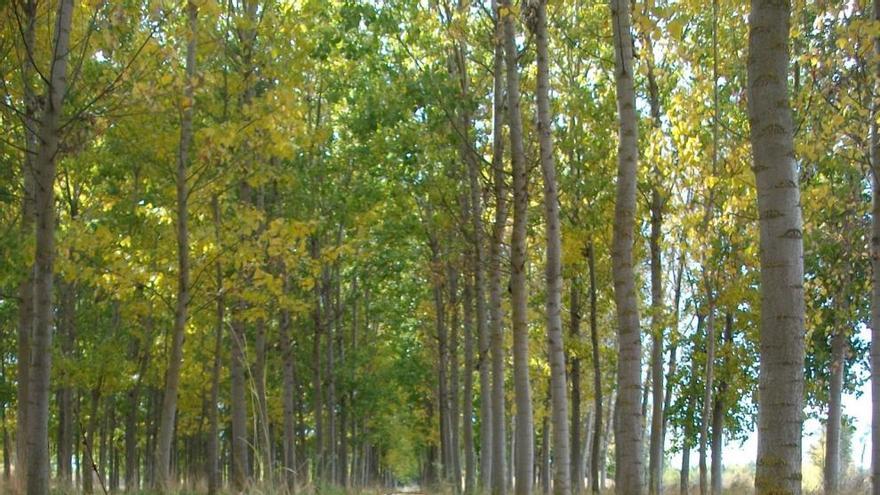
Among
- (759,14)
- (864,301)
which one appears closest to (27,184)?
(759,14)

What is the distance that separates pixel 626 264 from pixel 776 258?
12.1ft

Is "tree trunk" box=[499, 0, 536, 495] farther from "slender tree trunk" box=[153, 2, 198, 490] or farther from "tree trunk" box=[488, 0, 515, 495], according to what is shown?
"slender tree trunk" box=[153, 2, 198, 490]

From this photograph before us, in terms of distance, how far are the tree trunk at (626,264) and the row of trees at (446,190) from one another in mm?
27

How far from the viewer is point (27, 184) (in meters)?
11.5

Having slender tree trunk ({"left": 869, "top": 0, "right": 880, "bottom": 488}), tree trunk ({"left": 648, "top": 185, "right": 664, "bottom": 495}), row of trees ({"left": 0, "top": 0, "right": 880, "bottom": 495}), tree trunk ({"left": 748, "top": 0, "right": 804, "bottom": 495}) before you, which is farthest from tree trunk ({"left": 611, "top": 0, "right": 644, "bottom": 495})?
tree trunk ({"left": 648, "top": 185, "right": 664, "bottom": 495})

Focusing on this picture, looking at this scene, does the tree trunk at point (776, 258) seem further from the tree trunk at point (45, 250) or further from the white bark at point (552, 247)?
the white bark at point (552, 247)

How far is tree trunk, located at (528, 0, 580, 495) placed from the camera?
33.9 ft

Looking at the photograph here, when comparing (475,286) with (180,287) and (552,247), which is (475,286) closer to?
(552,247)

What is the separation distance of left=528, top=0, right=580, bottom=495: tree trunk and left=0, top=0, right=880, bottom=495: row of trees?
0.03 m

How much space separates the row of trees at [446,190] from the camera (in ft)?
24.7

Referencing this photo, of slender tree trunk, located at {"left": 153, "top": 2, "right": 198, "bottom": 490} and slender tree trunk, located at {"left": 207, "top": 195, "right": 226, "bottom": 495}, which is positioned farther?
slender tree trunk, located at {"left": 207, "top": 195, "right": 226, "bottom": 495}

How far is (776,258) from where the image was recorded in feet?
15.4

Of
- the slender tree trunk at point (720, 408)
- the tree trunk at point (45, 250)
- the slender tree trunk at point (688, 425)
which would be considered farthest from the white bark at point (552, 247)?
the slender tree trunk at point (688, 425)

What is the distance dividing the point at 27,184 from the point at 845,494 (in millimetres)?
12797
